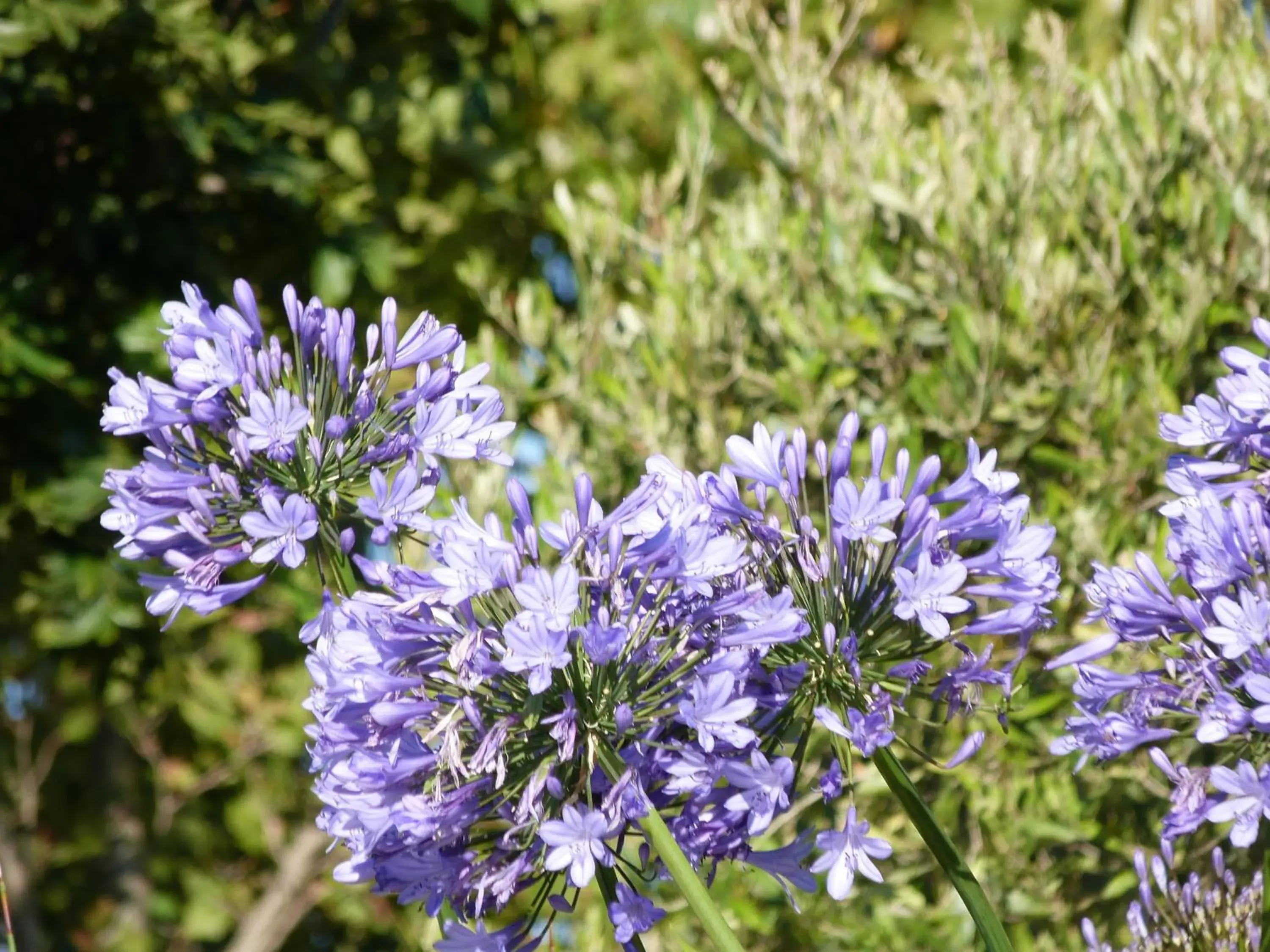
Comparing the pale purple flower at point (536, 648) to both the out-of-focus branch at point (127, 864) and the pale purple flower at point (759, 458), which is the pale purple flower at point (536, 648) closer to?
the pale purple flower at point (759, 458)

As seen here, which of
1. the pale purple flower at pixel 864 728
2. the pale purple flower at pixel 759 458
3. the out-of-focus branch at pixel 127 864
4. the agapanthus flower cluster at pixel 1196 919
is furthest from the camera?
the out-of-focus branch at pixel 127 864

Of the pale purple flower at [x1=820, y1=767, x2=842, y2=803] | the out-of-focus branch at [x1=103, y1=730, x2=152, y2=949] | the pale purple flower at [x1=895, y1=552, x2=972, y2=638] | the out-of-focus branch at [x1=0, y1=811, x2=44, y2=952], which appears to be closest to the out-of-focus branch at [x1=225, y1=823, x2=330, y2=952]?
the out-of-focus branch at [x1=103, y1=730, x2=152, y2=949]

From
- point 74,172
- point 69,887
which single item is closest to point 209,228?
point 74,172

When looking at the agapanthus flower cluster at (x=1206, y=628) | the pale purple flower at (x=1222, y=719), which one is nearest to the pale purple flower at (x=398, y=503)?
the agapanthus flower cluster at (x=1206, y=628)

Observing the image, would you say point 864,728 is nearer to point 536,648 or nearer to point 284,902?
point 536,648

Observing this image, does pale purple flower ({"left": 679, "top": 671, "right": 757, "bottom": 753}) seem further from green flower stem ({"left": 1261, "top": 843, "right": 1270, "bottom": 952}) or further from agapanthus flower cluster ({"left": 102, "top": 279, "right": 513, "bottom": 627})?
green flower stem ({"left": 1261, "top": 843, "right": 1270, "bottom": 952})

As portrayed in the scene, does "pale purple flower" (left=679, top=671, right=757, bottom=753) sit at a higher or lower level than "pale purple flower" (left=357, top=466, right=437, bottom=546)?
lower
